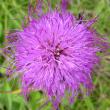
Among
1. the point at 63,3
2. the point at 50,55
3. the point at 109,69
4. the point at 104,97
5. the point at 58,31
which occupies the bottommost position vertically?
the point at 104,97

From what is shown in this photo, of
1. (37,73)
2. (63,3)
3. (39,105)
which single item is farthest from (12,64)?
(39,105)

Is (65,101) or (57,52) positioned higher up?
(57,52)

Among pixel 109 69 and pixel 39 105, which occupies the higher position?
pixel 109 69

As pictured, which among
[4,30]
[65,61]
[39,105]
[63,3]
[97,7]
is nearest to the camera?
[65,61]

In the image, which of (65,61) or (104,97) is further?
(104,97)

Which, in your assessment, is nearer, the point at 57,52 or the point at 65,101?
the point at 57,52

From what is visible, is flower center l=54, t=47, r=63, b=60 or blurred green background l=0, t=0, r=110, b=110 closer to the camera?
flower center l=54, t=47, r=63, b=60

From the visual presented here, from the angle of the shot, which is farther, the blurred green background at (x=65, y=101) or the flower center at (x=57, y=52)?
the blurred green background at (x=65, y=101)

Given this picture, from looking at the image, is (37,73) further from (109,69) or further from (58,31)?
(109,69)
